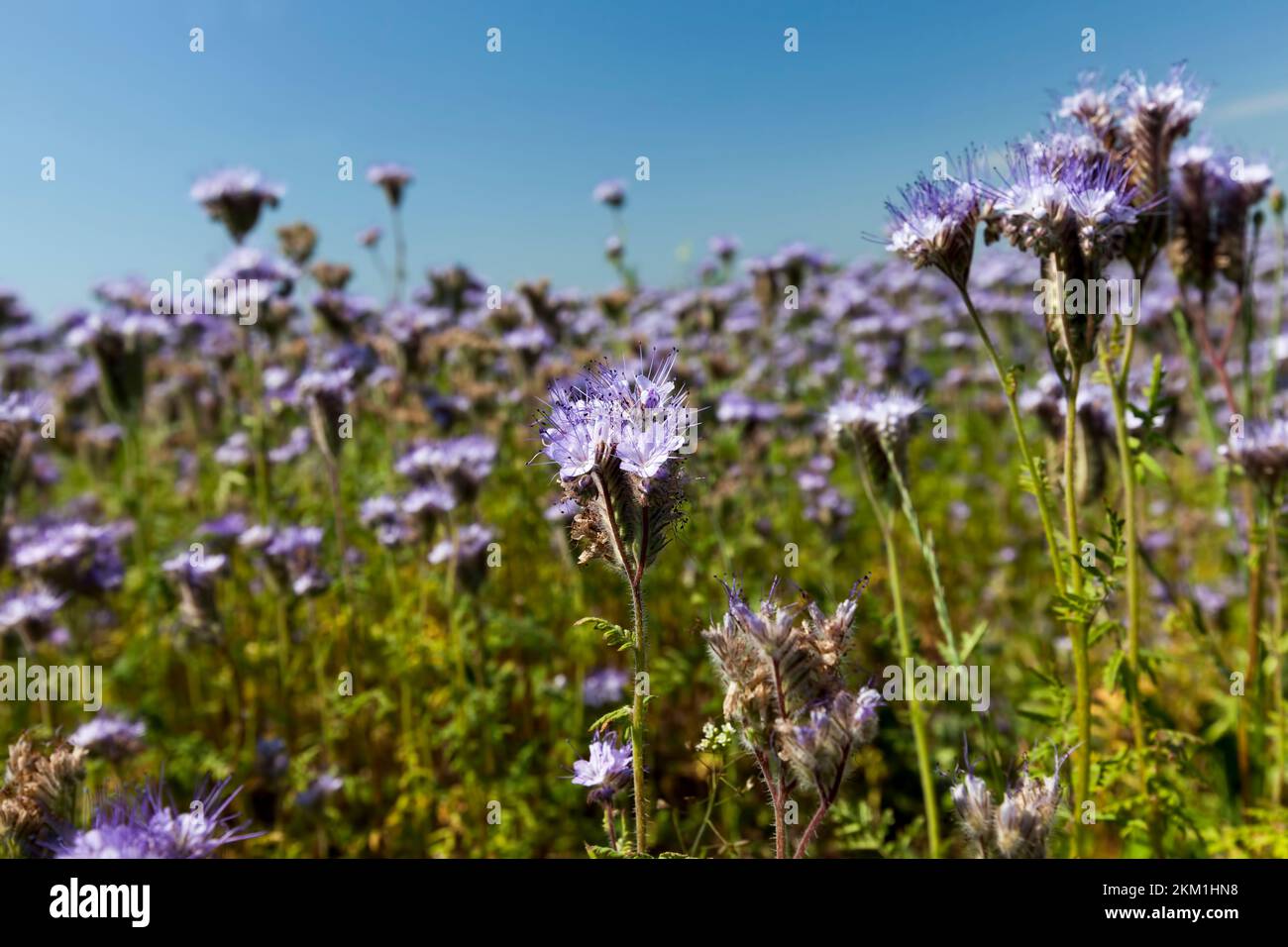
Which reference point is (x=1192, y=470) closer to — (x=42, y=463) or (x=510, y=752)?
(x=510, y=752)

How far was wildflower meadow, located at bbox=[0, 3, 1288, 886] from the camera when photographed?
1.58 m

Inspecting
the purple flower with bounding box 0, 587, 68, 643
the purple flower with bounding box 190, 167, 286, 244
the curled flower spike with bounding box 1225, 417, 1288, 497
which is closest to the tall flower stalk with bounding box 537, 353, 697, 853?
the curled flower spike with bounding box 1225, 417, 1288, 497

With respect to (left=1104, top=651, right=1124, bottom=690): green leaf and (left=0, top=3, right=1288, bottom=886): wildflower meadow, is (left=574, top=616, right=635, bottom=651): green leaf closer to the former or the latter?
(left=0, top=3, right=1288, bottom=886): wildflower meadow

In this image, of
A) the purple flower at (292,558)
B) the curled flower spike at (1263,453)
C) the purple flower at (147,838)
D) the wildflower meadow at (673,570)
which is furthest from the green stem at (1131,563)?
the purple flower at (292,558)

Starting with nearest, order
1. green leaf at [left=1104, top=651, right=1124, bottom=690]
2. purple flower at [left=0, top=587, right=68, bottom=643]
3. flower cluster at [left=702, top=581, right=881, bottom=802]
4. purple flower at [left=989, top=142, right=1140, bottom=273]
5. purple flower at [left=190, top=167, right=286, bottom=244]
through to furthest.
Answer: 1. flower cluster at [left=702, top=581, right=881, bottom=802]
2. purple flower at [left=989, top=142, right=1140, bottom=273]
3. green leaf at [left=1104, top=651, right=1124, bottom=690]
4. purple flower at [left=0, top=587, right=68, bottom=643]
5. purple flower at [left=190, top=167, right=286, bottom=244]

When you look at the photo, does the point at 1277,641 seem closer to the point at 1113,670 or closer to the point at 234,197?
the point at 1113,670

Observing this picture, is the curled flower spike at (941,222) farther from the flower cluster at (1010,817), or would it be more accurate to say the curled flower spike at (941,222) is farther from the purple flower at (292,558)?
the purple flower at (292,558)

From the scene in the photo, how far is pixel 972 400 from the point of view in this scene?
8.25 m

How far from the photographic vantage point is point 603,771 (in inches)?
65.0

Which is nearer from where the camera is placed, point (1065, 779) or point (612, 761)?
point (612, 761)

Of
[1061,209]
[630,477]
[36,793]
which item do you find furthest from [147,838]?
[1061,209]

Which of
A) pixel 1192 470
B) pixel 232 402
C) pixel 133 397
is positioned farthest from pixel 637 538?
pixel 1192 470

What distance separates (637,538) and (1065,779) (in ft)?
4.34

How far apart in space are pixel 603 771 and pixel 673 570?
10.6ft
